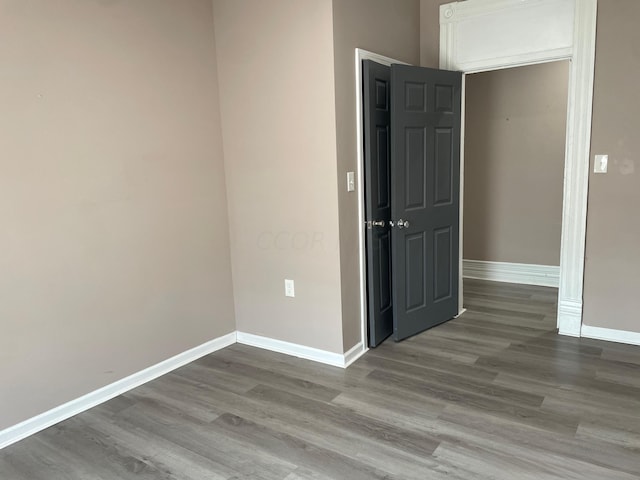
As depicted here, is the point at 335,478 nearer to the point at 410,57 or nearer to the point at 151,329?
the point at 151,329

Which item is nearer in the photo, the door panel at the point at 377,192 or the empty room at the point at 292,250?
the empty room at the point at 292,250

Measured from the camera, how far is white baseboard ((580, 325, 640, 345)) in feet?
10.9

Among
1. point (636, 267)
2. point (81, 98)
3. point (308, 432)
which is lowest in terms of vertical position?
point (308, 432)

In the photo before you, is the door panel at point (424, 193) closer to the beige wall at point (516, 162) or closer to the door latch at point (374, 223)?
the door latch at point (374, 223)

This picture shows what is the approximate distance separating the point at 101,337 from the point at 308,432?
1.32m

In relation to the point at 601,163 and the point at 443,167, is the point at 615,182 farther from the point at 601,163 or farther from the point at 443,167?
the point at 443,167

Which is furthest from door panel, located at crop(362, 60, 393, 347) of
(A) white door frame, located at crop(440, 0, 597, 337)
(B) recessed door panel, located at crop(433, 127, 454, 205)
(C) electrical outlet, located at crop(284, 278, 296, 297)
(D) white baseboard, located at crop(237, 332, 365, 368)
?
(A) white door frame, located at crop(440, 0, 597, 337)

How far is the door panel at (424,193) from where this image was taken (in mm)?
3270

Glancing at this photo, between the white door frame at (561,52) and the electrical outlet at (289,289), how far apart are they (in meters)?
2.00

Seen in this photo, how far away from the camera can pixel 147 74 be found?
288 cm

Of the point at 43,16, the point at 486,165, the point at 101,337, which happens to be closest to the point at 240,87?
the point at 43,16

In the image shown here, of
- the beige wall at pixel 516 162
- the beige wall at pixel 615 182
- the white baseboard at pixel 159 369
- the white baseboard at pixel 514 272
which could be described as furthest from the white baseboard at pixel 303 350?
the beige wall at pixel 516 162

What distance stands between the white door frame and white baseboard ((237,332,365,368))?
1.64m

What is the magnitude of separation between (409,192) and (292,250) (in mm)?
932
